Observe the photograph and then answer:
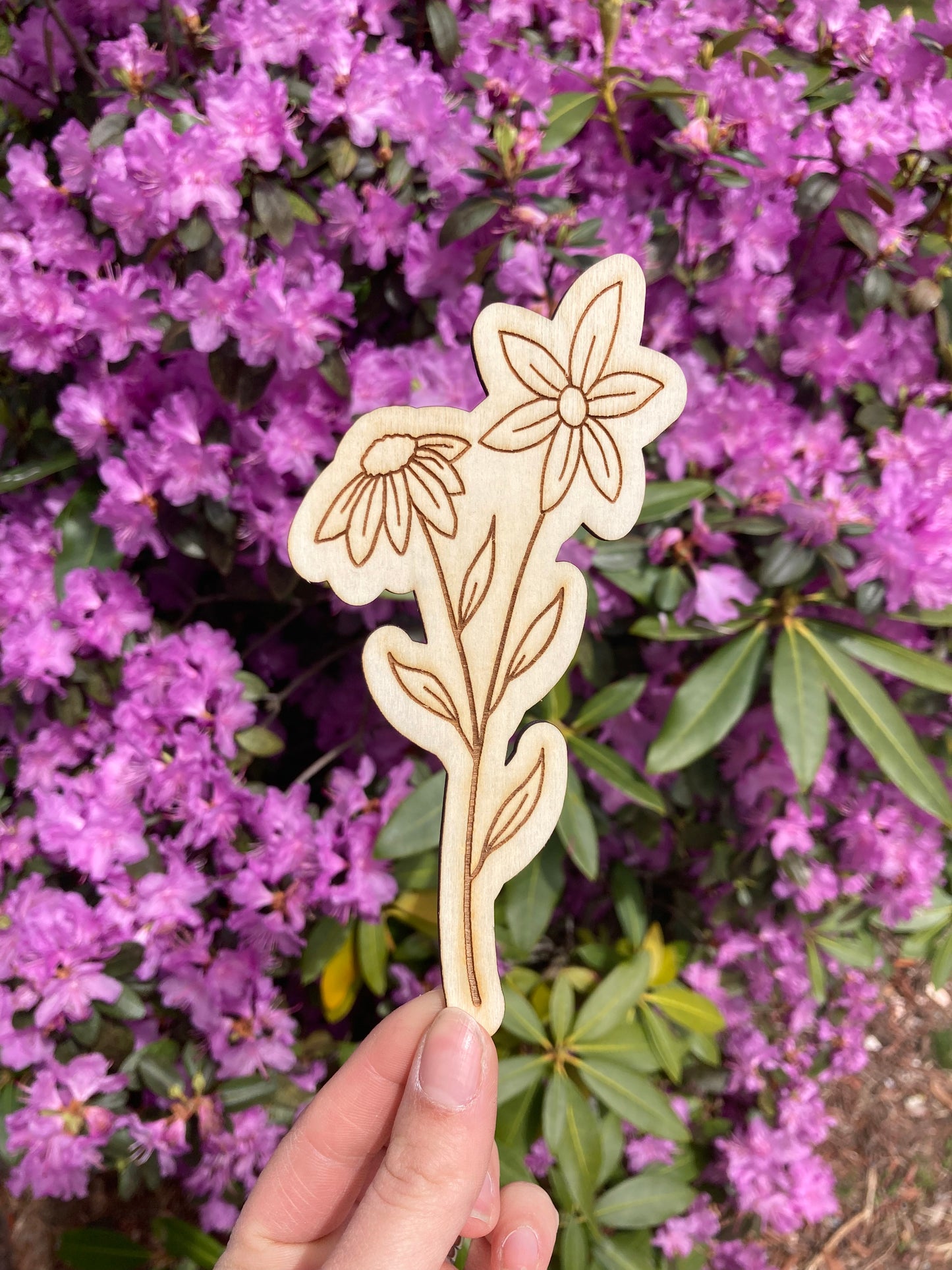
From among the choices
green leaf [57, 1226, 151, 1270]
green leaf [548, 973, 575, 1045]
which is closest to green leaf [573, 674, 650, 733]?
green leaf [548, 973, 575, 1045]

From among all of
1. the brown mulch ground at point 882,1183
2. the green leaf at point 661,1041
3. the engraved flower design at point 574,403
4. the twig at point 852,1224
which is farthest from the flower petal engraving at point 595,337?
the twig at point 852,1224

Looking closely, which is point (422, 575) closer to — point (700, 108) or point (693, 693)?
point (693, 693)

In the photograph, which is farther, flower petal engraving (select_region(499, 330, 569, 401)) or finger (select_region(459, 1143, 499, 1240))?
finger (select_region(459, 1143, 499, 1240))

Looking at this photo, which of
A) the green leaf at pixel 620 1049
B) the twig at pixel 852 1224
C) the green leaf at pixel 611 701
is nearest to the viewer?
the green leaf at pixel 611 701

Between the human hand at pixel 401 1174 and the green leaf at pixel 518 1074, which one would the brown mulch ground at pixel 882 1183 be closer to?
the green leaf at pixel 518 1074

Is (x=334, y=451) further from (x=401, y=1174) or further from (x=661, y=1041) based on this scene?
(x=661, y=1041)

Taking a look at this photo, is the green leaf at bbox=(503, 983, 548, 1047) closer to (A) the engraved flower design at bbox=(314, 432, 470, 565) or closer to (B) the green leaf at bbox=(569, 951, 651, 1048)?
(B) the green leaf at bbox=(569, 951, 651, 1048)
